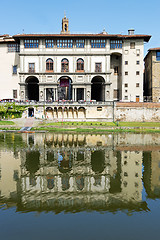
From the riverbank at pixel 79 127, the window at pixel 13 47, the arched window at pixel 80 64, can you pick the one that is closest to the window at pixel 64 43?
the arched window at pixel 80 64

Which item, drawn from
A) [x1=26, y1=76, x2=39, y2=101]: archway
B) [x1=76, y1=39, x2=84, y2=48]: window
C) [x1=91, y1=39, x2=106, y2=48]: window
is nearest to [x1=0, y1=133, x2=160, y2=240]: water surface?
[x1=76, y1=39, x2=84, y2=48]: window

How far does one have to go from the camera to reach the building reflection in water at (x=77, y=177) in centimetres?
1330

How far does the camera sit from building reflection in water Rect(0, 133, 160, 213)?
524 inches

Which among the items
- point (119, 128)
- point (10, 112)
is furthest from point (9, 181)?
point (10, 112)

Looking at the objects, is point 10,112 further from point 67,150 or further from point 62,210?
point 62,210

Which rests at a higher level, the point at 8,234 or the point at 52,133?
the point at 52,133

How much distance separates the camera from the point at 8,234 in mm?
10125

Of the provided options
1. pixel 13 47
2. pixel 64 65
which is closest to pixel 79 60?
pixel 64 65

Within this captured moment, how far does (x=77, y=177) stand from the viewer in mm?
17609

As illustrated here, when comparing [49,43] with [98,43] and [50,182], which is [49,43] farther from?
[50,182]

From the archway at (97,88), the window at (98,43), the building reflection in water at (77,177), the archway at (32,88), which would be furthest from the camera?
the archway at (97,88)

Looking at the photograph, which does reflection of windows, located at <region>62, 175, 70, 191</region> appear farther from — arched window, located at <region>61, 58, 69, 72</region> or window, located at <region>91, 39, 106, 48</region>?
window, located at <region>91, 39, 106, 48</region>

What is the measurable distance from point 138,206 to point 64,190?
5.38 meters

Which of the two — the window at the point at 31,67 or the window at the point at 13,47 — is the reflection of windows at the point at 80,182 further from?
the window at the point at 13,47
